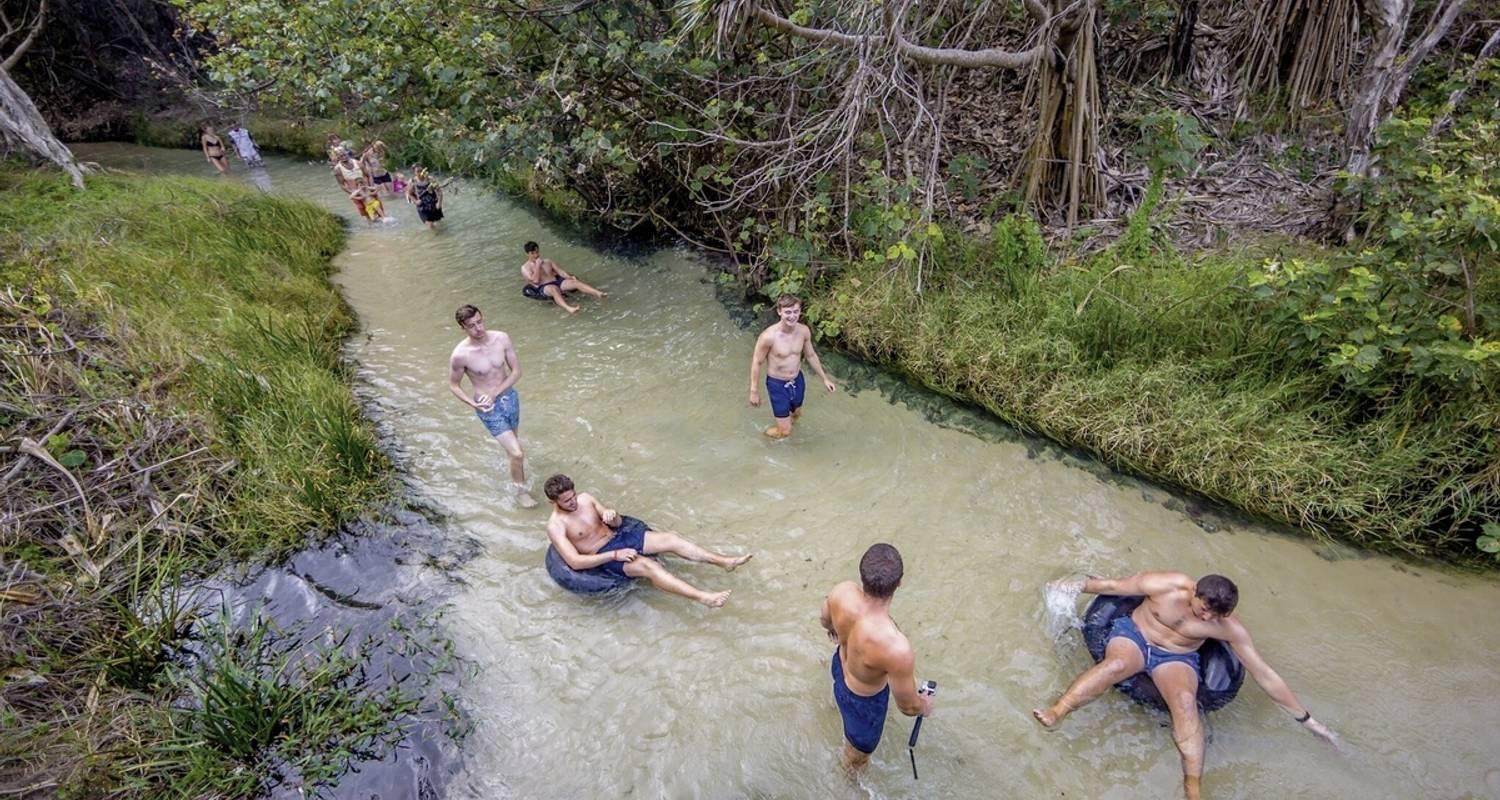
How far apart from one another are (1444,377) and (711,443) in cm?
521

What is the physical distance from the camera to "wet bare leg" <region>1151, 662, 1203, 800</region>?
131 inches

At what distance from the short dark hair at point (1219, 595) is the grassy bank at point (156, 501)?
177 inches

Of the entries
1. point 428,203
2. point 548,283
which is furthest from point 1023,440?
point 428,203

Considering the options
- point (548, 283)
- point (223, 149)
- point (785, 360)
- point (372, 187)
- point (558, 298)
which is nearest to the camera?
point (785, 360)

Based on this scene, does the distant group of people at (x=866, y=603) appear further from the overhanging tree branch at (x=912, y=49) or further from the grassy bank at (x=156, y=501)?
the overhanging tree branch at (x=912, y=49)

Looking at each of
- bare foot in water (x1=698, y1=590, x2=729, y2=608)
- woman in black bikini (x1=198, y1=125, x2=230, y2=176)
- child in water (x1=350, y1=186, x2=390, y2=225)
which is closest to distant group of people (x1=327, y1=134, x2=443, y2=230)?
child in water (x1=350, y1=186, x2=390, y2=225)

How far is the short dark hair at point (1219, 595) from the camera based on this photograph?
3.22 meters

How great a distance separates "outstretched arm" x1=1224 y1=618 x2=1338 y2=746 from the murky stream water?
0.21 meters

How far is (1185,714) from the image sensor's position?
11.1 feet

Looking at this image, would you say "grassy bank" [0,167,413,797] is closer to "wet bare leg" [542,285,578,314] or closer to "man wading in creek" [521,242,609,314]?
"man wading in creek" [521,242,609,314]

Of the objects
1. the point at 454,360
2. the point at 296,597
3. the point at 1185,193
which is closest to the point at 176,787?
the point at 296,597

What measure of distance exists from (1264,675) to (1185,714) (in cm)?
45

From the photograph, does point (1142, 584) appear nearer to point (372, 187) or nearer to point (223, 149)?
point (372, 187)

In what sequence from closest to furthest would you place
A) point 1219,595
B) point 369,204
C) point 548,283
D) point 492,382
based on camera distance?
point 1219,595 → point 492,382 → point 548,283 → point 369,204
